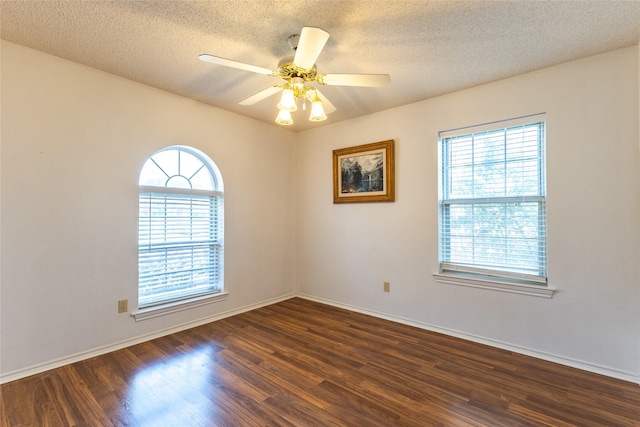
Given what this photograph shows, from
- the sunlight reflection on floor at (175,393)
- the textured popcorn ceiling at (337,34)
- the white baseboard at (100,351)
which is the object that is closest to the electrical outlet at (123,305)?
the white baseboard at (100,351)

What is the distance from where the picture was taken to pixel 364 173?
3.56 metres

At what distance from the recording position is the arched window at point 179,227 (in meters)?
2.82

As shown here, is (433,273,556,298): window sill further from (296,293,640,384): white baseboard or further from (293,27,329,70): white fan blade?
(293,27,329,70): white fan blade

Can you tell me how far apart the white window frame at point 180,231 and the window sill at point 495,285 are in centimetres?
245

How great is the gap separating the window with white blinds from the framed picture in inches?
22.9

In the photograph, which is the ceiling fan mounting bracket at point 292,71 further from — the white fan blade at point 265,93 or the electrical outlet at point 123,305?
the electrical outlet at point 123,305

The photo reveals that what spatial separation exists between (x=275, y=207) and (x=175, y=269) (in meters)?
1.48

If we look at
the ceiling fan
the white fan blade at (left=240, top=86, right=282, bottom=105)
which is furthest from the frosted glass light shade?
the white fan blade at (left=240, top=86, right=282, bottom=105)

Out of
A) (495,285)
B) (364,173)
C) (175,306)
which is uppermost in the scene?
(364,173)

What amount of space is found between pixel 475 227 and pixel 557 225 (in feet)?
2.05

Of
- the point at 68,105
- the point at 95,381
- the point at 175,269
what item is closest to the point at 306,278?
the point at 175,269

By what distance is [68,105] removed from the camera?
233 cm

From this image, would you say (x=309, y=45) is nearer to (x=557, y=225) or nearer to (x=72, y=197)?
(x=72, y=197)

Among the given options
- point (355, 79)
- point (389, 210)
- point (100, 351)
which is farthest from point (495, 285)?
point (100, 351)
